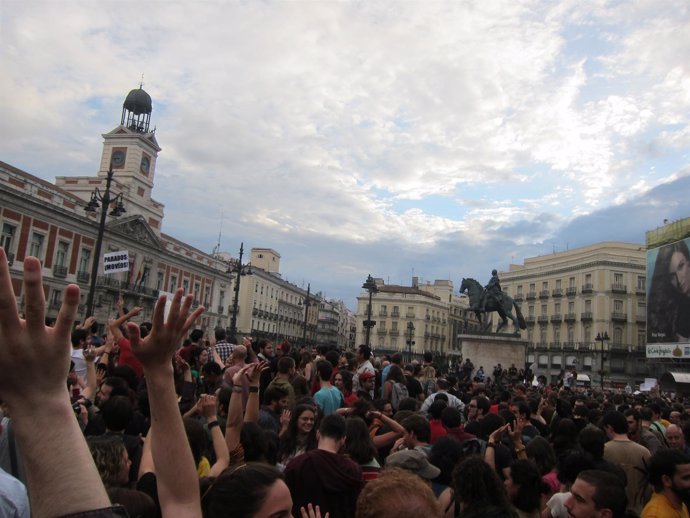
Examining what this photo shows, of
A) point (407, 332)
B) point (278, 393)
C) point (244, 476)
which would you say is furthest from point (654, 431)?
point (407, 332)

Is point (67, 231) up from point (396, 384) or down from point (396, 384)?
up

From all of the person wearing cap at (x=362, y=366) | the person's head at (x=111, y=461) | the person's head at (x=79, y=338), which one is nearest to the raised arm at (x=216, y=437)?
the person's head at (x=111, y=461)

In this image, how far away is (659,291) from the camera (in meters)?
42.3

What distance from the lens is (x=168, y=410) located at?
2166mm

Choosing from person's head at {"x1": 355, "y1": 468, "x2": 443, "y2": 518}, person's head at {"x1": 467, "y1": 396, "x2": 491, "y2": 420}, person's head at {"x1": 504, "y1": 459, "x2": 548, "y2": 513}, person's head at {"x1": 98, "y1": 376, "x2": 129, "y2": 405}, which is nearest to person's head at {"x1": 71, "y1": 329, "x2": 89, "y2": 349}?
person's head at {"x1": 98, "y1": 376, "x2": 129, "y2": 405}

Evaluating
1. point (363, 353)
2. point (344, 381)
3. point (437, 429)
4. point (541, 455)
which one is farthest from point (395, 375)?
point (541, 455)

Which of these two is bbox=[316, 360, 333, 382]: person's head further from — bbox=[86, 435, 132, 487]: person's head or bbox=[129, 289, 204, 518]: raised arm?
bbox=[129, 289, 204, 518]: raised arm

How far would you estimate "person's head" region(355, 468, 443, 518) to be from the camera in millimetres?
2252

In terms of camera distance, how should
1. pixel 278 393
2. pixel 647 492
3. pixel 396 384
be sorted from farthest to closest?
pixel 396 384 → pixel 278 393 → pixel 647 492

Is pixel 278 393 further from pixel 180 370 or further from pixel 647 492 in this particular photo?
Result: pixel 647 492

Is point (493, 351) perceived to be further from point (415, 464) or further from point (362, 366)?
point (415, 464)

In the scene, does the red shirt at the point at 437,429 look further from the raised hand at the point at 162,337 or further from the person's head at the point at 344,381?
the raised hand at the point at 162,337

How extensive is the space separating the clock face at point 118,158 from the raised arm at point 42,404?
58.2 meters

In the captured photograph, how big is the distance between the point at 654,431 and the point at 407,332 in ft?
257
